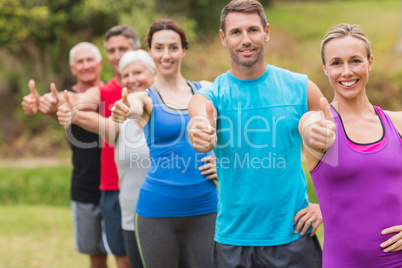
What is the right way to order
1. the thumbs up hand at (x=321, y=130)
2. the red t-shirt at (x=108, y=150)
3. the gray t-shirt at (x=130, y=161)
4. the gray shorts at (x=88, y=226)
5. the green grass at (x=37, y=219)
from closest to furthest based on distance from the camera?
the thumbs up hand at (x=321, y=130)
the gray t-shirt at (x=130, y=161)
the red t-shirt at (x=108, y=150)
the gray shorts at (x=88, y=226)
the green grass at (x=37, y=219)

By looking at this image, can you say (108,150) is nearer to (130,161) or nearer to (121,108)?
(130,161)

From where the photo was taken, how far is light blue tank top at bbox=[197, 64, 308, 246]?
2818 mm

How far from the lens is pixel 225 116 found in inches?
111

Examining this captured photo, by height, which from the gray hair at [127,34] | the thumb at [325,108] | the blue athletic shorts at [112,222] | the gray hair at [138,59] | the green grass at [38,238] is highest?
the gray hair at [127,34]

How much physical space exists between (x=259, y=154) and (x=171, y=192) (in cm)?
84

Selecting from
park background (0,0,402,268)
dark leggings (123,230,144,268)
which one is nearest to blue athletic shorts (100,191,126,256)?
dark leggings (123,230,144,268)

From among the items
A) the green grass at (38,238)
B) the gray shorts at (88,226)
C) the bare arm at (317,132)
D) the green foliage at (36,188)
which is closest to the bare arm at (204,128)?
the bare arm at (317,132)

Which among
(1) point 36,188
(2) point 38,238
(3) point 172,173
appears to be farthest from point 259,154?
(1) point 36,188

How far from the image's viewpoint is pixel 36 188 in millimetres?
10250

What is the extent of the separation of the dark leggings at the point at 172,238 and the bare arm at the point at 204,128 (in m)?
0.99

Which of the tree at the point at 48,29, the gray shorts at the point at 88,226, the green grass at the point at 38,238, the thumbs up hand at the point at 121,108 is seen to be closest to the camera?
the thumbs up hand at the point at 121,108

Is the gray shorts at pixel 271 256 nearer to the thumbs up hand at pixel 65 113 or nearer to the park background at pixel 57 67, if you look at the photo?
the thumbs up hand at pixel 65 113

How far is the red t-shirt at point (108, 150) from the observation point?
171 inches

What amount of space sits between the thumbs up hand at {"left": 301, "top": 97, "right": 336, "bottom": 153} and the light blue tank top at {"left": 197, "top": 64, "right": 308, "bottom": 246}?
0.42 meters
